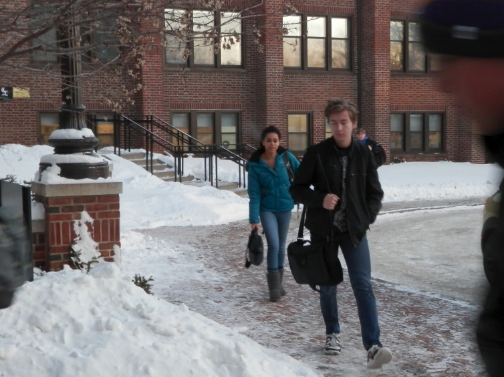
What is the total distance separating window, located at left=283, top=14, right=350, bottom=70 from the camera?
2616cm

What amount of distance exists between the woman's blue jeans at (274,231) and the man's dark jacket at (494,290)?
19.5 feet

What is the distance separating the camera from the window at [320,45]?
26.2m

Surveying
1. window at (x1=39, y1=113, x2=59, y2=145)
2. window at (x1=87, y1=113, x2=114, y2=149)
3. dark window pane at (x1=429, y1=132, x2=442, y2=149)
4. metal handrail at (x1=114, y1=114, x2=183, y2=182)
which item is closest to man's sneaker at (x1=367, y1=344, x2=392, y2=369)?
metal handrail at (x1=114, y1=114, x2=183, y2=182)

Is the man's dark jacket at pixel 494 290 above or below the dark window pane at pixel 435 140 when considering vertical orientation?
above

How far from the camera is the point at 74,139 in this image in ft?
24.0

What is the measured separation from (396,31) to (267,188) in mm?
22232

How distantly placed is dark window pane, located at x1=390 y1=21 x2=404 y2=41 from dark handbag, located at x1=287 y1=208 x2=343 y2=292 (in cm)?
2384

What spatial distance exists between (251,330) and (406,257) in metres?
4.81

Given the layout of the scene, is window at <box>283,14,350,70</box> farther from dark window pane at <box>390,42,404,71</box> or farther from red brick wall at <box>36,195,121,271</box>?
red brick wall at <box>36,195,121,271</box>

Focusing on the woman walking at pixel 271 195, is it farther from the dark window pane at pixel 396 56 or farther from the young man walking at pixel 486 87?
the dark window pane at pixel 396 56

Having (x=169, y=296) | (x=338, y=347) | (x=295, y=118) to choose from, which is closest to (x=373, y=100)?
(x=295, y=118)

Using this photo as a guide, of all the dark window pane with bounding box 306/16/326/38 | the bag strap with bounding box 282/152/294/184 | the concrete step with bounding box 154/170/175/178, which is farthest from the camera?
the dark window pane with bounding box 306/16/326/38

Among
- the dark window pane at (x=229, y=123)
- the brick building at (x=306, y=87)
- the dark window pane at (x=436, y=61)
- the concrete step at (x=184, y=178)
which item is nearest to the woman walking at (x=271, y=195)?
the dark window pane at (x=436, y=61)

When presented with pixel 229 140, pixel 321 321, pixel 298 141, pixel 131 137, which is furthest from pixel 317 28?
pixel 321 321
